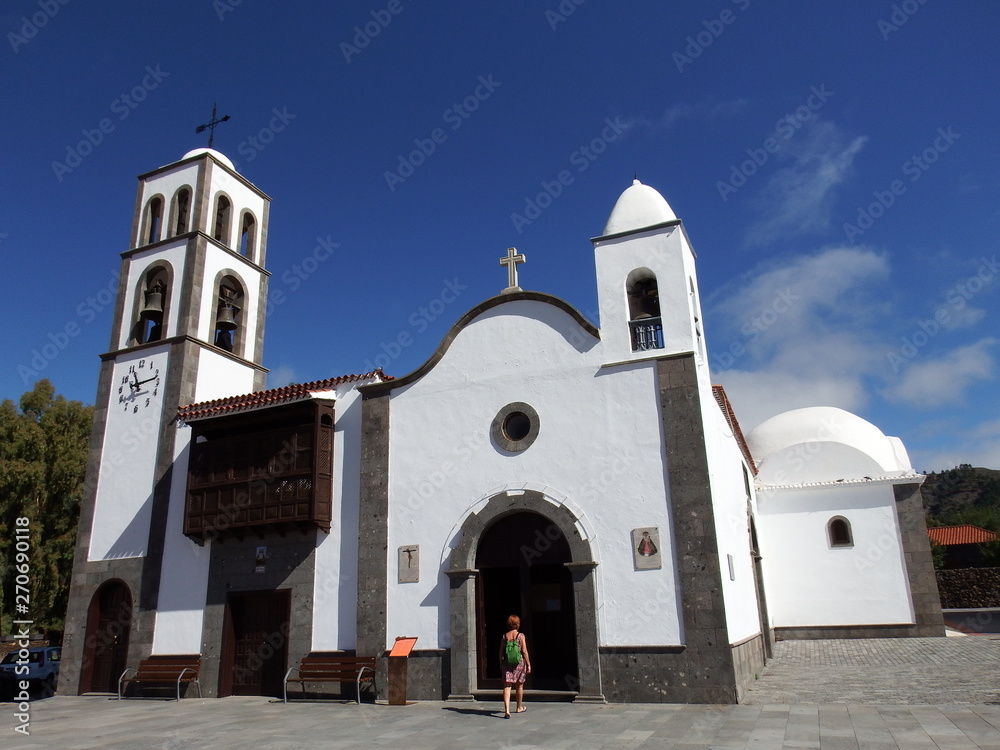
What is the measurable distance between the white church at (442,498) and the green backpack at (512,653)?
4.76 ft

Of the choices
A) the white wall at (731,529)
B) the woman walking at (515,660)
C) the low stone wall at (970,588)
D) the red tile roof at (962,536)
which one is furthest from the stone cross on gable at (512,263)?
the red tile roof at (962,536)

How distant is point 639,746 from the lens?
7742 mm

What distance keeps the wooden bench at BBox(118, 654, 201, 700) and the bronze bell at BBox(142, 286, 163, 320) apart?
8.14 meters

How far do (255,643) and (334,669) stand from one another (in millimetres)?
2313

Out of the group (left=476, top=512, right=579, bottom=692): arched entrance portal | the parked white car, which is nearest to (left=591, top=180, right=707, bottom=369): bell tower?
(left=476, top=512, right=579, bottom=692): arched entrance portal

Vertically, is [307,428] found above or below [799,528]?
above

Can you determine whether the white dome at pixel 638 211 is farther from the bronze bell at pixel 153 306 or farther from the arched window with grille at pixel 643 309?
the bronze bell at pixel 153 306

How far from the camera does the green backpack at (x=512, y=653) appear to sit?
10453 mm

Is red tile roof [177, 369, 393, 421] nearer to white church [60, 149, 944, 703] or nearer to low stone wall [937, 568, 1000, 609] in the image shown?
white church [60, 149, 944, 703]

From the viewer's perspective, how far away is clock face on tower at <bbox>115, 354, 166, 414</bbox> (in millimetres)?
16953

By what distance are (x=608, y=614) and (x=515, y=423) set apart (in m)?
3.82

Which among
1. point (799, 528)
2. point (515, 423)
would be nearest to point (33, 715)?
point (515, 423)

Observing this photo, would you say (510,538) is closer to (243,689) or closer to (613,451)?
(613,451)

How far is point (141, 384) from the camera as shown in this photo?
1719 cm
